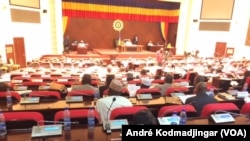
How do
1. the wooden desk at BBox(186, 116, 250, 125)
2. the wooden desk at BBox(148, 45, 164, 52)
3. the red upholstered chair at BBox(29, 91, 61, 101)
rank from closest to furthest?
the wooden desk at BBox(186, 116, 250, 125), the red upholstered chair at BBox(29, 91, 61, 101), the wooden desk at BBox(148, 45, 164, 52)

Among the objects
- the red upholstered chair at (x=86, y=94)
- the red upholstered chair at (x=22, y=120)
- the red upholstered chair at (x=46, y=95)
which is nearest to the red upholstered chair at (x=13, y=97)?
the red upholstered chair at (x=46, y=95)

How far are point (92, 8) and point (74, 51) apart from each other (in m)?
3.23

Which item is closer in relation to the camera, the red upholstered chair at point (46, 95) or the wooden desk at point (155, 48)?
the red upholstered chair at point (46, 95)

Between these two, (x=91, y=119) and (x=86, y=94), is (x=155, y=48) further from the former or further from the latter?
(x=91, y=119)

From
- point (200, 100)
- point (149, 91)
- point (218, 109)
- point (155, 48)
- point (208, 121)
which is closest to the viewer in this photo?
point (208, 121)

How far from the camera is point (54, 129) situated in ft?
7.22

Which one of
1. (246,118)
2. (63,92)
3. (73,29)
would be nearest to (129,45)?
(73,29)

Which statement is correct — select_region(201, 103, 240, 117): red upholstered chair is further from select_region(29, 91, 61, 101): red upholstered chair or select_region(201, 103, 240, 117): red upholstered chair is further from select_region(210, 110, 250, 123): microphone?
select_region(29, 91, 61, 101): red upholstered chair

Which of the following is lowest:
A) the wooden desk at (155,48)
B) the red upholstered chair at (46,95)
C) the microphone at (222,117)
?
the red upholstered chair at (46,95)

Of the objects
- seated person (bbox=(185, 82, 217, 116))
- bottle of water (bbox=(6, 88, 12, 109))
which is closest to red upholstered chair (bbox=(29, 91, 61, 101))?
bottle of water (bbox=(6, 88, 12, 109))

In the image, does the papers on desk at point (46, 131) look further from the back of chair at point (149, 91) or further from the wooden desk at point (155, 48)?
the wooden desk at point (155, 48)

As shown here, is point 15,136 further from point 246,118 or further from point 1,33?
point 1,33

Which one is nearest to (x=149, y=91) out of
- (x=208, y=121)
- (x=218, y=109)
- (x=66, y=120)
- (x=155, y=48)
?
(x=218, y=109)

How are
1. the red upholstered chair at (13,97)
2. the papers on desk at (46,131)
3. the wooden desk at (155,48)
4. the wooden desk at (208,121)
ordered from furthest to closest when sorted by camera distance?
1. the wooden desk at (155,48)
2. the red upholstered chair at (13,97)
3. the wooden desk at (208,121)
4. the papers on desk at (46,131)
